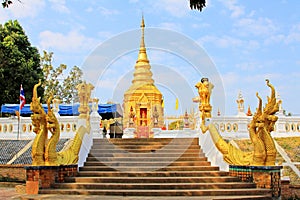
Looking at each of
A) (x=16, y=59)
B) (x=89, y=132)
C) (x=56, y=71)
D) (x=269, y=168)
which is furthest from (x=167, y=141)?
(x=56, y=71)

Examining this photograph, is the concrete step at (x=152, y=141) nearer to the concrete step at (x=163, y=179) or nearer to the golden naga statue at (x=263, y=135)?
the concrete step at (x=163, y=179)

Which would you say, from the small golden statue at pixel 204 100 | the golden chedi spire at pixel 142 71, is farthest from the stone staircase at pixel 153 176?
the golden chedi spire at pixel 142 71

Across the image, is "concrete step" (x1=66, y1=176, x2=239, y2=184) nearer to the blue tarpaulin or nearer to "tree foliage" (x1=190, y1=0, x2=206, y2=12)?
"tree foliage" (x1=190, y1=0, x2=206, y2=12)

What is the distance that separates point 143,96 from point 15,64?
393 inches

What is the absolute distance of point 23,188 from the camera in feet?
29.3

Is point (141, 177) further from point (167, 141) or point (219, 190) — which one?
point (167, 141)

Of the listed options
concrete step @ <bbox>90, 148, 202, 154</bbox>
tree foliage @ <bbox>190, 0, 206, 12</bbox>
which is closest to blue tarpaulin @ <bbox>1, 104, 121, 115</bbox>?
concrete step @ <bbox>90, 148, 202, 154</bbox>

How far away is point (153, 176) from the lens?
937cm

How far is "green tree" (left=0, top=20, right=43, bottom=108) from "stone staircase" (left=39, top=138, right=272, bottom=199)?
1398 centimetres

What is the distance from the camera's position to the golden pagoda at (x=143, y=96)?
26719 mm

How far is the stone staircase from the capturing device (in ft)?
27.4

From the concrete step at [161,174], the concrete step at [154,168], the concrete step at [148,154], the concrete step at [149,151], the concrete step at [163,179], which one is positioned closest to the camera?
the concrete step at [163,179]

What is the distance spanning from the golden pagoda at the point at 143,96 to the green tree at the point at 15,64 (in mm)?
7363

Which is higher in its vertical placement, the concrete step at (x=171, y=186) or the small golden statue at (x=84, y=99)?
the small golden statue at (x=84, y=99)
